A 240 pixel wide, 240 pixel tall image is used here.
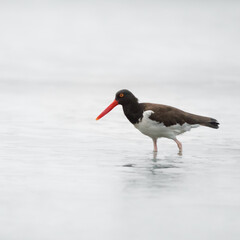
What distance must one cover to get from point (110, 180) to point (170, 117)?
9.36 feet

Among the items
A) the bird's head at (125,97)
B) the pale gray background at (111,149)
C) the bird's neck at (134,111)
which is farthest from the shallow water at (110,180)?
the bird's head at (125,97)

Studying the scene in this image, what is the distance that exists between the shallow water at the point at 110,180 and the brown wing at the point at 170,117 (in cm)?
38

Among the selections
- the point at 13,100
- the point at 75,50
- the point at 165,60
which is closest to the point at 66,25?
the point at 75,50

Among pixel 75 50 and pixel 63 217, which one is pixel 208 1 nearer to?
pixel 75 50

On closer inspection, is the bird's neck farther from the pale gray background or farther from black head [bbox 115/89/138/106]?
the pale gray background

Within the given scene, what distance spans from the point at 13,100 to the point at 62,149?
698 cm

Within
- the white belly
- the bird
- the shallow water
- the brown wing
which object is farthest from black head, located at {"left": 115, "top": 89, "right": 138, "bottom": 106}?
the shallow water

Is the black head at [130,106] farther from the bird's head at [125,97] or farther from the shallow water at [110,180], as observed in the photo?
the shallow water at [110,180]

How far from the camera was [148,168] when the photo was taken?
9.43 meters

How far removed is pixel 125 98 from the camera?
448 inches

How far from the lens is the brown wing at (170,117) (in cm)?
1103

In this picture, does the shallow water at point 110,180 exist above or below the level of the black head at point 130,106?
below

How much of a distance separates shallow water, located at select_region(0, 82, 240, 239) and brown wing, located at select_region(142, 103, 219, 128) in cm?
38

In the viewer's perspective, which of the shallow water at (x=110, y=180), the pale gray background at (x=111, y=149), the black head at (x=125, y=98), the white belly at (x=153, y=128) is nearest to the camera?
the shallow water at (x=110, y=180)
